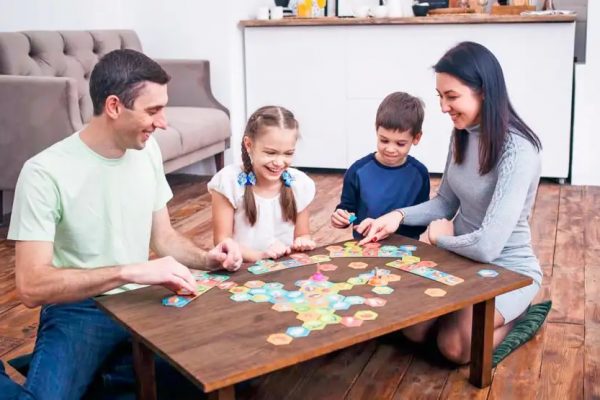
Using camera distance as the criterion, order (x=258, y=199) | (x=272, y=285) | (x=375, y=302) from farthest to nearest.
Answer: (x=258, y=199), (x=272, y=285), (x=375, y=302)

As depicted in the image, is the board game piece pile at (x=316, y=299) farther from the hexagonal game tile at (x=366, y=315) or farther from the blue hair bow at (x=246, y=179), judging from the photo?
the blue hair bow at (x=246, y=179)

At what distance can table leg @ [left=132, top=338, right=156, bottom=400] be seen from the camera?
1.83 metres

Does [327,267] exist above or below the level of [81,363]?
above

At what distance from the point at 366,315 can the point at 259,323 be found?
0.77ft

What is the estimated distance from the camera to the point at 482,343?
2070mm

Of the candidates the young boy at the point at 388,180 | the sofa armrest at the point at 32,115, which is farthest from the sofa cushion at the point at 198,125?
the young boy at the point at 388,180

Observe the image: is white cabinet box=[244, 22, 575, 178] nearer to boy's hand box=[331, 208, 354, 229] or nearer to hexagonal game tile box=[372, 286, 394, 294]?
boy's hand box=[331, 208, 354, 229]

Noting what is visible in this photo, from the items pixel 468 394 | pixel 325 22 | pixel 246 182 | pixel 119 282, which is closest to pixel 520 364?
pixel 468 394

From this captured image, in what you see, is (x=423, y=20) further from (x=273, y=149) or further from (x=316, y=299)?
(x=316, y=299)

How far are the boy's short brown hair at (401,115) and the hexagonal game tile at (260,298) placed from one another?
37.2 inches

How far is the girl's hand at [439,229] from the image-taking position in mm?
2307

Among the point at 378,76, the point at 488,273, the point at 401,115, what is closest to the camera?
the point at 488,273

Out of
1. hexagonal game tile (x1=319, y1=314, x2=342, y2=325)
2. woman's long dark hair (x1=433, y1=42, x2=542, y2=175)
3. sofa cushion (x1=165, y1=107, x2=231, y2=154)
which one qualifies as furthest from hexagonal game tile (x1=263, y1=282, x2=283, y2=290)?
sofa cushion (x1=165, y1=107, x2=231, y2=154)

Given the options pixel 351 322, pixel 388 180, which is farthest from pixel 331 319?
pixel 388 180
